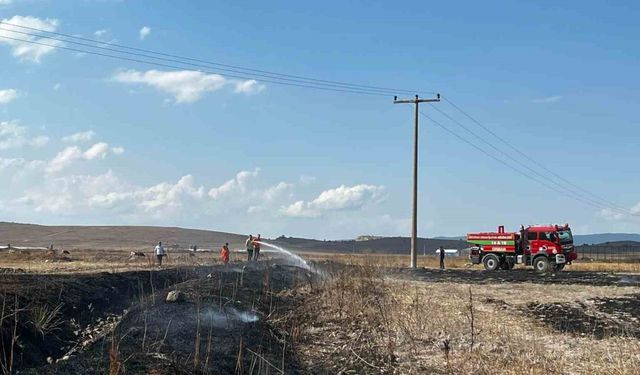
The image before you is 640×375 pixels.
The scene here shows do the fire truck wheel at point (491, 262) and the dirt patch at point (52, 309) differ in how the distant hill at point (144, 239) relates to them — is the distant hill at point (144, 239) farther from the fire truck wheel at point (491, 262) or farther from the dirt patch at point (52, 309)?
the dirt patch at point (52, 309)

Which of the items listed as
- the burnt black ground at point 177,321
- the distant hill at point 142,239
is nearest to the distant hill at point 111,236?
the distant hill at point 142,239

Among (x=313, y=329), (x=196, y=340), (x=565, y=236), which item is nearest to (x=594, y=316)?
(x=313, y=329)

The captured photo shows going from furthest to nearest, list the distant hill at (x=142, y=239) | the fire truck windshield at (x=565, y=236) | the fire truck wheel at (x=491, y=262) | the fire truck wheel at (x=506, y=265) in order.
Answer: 1. the distant hill at (x=142, y=239)
2. the fire truck wheel at (x=491, y=262)
3. the fire truck wheel at (x=506, y=265)
4. the fire truck windshield at (x=565, y=236)

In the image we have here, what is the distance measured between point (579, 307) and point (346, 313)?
22.2 feet

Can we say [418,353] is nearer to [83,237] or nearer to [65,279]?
[65,279]

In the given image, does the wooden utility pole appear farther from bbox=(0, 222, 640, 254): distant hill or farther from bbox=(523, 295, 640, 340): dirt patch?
bbox=(0, 222, 640, 254): distant hill

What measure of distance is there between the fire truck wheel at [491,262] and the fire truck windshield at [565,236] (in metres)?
3.80

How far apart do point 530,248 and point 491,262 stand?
256cm

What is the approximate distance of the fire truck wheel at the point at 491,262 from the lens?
40156mm

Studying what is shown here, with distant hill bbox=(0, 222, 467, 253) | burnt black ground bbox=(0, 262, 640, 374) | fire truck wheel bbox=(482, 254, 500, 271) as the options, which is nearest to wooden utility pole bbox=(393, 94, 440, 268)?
fire truck wheel bbox=(482, 254, 500, 271)

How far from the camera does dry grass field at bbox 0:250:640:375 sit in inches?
385

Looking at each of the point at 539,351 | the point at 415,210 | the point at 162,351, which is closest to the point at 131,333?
the point at 162,351

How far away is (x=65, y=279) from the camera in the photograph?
680 inches

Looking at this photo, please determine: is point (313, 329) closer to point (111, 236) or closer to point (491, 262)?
point (491, 262)
